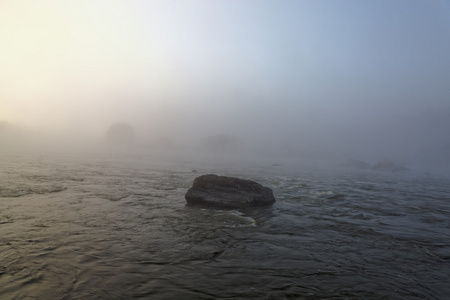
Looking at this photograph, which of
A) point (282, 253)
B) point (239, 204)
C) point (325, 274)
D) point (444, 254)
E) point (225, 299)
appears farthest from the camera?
point (239, 204)

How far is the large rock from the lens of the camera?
1659 cm

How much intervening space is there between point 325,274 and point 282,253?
179 centimetres

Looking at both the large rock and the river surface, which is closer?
the river surface

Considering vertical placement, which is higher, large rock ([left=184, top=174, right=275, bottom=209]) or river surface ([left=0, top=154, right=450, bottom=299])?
large rock ([left=184, top=174, right=275, bottom=209])

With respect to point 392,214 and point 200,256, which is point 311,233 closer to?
point 200,256

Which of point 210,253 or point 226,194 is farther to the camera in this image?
point 226,194

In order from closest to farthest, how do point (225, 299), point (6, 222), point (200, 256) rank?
point (225, 299)
point (200, 256)
point (6, 222)

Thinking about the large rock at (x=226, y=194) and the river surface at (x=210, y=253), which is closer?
the river surface at (x=210, y=253)

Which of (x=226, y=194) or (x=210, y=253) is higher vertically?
(x=226, y=194)

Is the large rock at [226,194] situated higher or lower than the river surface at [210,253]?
higher

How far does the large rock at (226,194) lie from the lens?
16594 millimetres

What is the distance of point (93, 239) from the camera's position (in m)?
9.26

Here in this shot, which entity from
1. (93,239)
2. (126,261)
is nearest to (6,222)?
(93,239)

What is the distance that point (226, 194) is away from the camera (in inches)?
694
